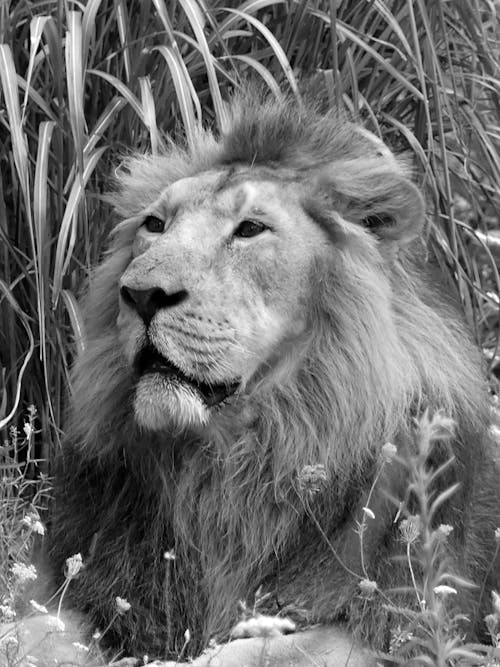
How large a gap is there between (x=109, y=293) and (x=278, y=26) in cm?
224

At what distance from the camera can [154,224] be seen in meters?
4.11

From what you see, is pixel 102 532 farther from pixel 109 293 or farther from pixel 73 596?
pixel 109 293

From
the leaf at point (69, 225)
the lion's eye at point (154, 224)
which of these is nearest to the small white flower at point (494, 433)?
the lion's eye at point (154, 224)

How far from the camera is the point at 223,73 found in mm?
5480

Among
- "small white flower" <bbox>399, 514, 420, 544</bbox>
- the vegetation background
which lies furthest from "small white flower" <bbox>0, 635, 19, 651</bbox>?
the vegetation background

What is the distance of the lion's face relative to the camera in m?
3.62

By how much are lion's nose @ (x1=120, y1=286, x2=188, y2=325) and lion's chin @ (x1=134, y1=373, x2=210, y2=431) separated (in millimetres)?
163

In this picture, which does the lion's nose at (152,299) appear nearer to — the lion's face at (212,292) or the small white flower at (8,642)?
the lion's face at (212,292)

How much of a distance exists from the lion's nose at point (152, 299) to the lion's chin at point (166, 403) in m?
0.16

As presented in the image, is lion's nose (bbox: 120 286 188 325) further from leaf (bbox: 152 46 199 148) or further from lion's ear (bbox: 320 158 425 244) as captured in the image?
leaf (bbox: 152 46 199 148)

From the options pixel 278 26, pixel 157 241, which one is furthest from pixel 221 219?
pixel 278 26

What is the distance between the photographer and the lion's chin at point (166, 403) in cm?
362

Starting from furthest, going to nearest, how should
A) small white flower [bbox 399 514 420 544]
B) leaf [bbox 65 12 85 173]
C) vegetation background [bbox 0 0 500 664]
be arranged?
vegetation background [bbox 0 0 500 664], leaf [bbox 65 12 85 173], small white flower [bbox 399 514 420 544]

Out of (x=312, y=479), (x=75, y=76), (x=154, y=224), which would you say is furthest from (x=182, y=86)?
(x=312, y=479)
